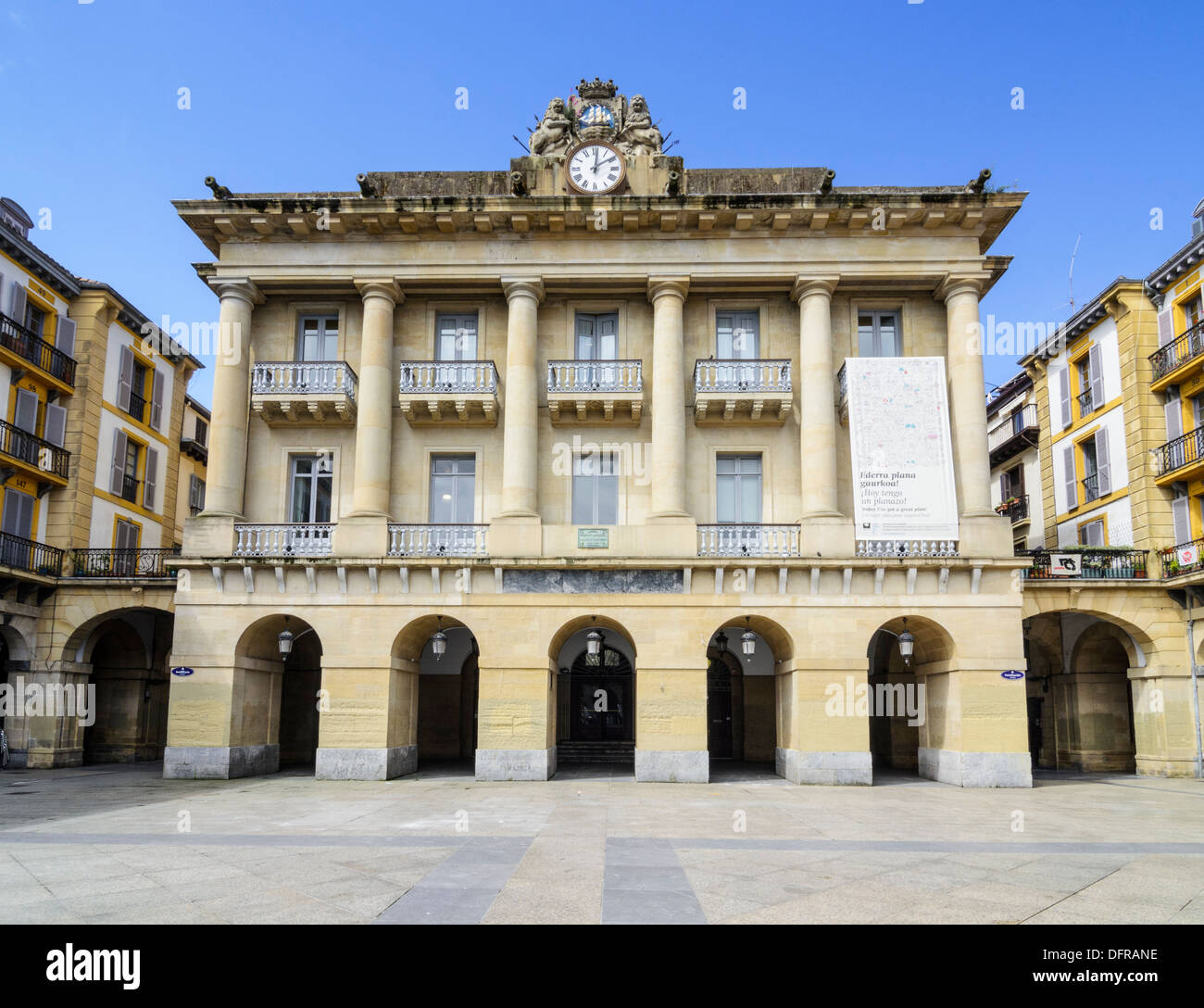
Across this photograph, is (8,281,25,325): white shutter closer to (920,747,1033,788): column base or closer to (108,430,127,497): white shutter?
(108,430,127,497): white shutter

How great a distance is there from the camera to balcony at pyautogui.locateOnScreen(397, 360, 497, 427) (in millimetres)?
25391

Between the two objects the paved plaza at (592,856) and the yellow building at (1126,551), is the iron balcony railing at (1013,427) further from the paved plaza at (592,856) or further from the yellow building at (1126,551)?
the paved plaza at (592,856)

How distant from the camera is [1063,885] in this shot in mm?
10102

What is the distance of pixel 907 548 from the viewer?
24031mm

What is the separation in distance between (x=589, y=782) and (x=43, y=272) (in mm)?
24037

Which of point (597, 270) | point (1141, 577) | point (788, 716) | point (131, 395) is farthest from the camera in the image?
point (131, 395)

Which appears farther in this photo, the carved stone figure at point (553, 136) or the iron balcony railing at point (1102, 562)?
the iron balcony railing at point (1102, 562)

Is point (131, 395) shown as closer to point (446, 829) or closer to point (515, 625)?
point (515, 625)

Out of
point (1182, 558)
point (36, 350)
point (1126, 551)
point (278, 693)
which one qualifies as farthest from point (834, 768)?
point (36, 350)

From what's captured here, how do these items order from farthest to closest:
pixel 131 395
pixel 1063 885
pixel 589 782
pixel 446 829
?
pixel 131 395 < pixel 589 782 < pixel 446 829 < pixel 1063 885

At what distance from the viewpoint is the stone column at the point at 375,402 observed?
2475cm

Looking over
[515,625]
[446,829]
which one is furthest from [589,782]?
[446,829]

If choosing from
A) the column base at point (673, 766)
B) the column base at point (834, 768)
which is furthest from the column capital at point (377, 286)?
the column base at point (834, 768)

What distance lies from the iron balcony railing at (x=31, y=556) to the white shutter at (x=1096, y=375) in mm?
34989
